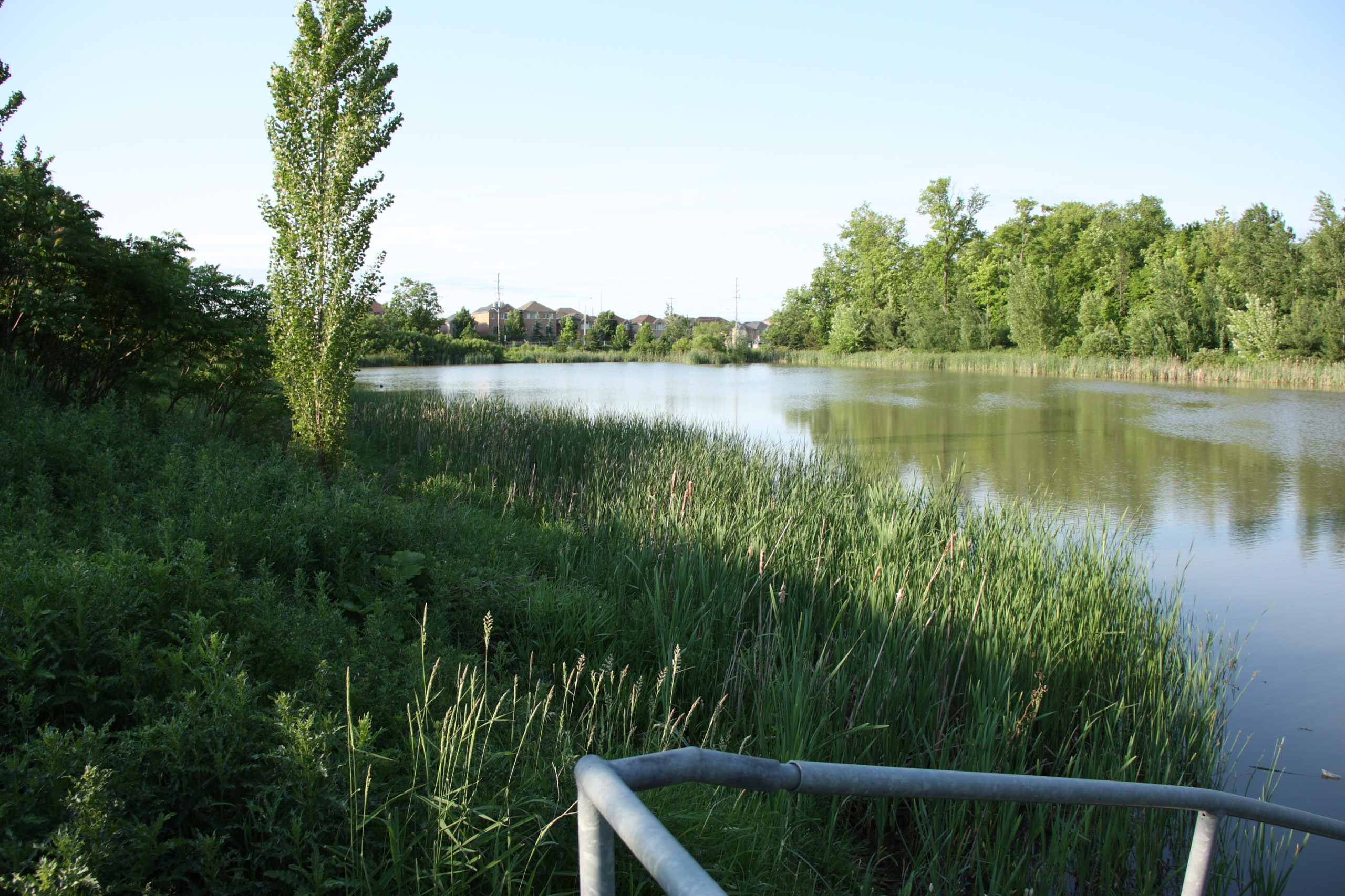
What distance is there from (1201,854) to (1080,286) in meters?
52.3

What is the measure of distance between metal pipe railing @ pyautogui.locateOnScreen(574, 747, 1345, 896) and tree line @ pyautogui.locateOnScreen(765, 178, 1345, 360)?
1416 inches

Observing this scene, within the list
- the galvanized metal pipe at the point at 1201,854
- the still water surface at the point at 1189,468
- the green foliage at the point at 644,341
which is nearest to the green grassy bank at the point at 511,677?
the still water surface at the point at 1189,468

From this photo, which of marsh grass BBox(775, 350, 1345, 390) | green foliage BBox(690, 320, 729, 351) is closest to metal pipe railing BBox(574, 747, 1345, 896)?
marsh grass BBox(775, 350, 1345, 390)

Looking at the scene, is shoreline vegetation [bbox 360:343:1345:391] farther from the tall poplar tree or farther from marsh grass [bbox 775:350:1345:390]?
the tall poplar tree

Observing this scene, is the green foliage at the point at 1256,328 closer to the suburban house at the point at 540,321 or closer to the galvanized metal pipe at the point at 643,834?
the galvanized metal pipe at the point at 643,834

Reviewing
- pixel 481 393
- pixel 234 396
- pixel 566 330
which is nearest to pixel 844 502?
pixel 234 396

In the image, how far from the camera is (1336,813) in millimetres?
3596

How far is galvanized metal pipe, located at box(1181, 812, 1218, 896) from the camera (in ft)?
5.04

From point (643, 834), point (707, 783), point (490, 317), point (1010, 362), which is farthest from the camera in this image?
point (490, 317)

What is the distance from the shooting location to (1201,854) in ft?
5.19

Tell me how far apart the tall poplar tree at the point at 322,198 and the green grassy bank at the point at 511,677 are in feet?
3.64

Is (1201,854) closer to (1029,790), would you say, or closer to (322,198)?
(1029,790)

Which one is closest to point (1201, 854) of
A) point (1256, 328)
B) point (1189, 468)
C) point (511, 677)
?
point (511, 677)

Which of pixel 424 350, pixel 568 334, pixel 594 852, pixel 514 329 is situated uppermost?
pixel 514 329
